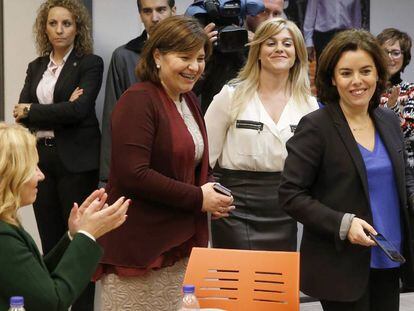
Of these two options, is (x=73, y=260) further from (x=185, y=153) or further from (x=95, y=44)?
(x=95, y=44)

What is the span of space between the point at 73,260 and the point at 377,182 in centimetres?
105

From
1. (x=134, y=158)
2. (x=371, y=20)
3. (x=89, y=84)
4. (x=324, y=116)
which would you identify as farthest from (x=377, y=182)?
(x=371, y=20)

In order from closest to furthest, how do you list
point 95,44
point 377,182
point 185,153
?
point 377,182
point 185,153
point 95,44

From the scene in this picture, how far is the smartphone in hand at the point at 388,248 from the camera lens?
219 cm

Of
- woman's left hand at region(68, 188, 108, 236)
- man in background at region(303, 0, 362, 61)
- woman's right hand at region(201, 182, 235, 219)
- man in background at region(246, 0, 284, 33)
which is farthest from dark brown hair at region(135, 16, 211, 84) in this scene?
man in background at region(303, 0, 362, 61)

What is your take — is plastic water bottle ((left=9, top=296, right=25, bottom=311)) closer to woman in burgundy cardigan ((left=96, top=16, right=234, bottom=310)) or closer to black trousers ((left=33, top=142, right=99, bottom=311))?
woman in burgundy cardigan ((left=96, top=16, right=234, bottom=310))

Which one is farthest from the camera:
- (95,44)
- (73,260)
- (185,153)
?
(95,44)

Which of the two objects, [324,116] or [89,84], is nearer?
[324,116]

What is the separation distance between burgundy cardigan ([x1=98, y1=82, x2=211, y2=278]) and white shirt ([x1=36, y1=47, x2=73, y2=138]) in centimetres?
160

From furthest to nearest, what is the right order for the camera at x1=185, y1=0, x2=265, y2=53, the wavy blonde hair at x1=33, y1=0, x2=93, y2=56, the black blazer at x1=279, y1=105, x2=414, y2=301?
the wavy blonde hair at x1=33, y1=0, x2=93, y2=56, the camera at x1=185, y1=0, x2=265, y2=53, the black blazer at x1=279, y1=105, x2=414, y2=301

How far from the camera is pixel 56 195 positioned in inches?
161

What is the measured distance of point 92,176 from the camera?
13.7 feet

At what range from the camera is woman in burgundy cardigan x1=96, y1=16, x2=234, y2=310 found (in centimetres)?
251

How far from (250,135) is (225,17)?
87cm
